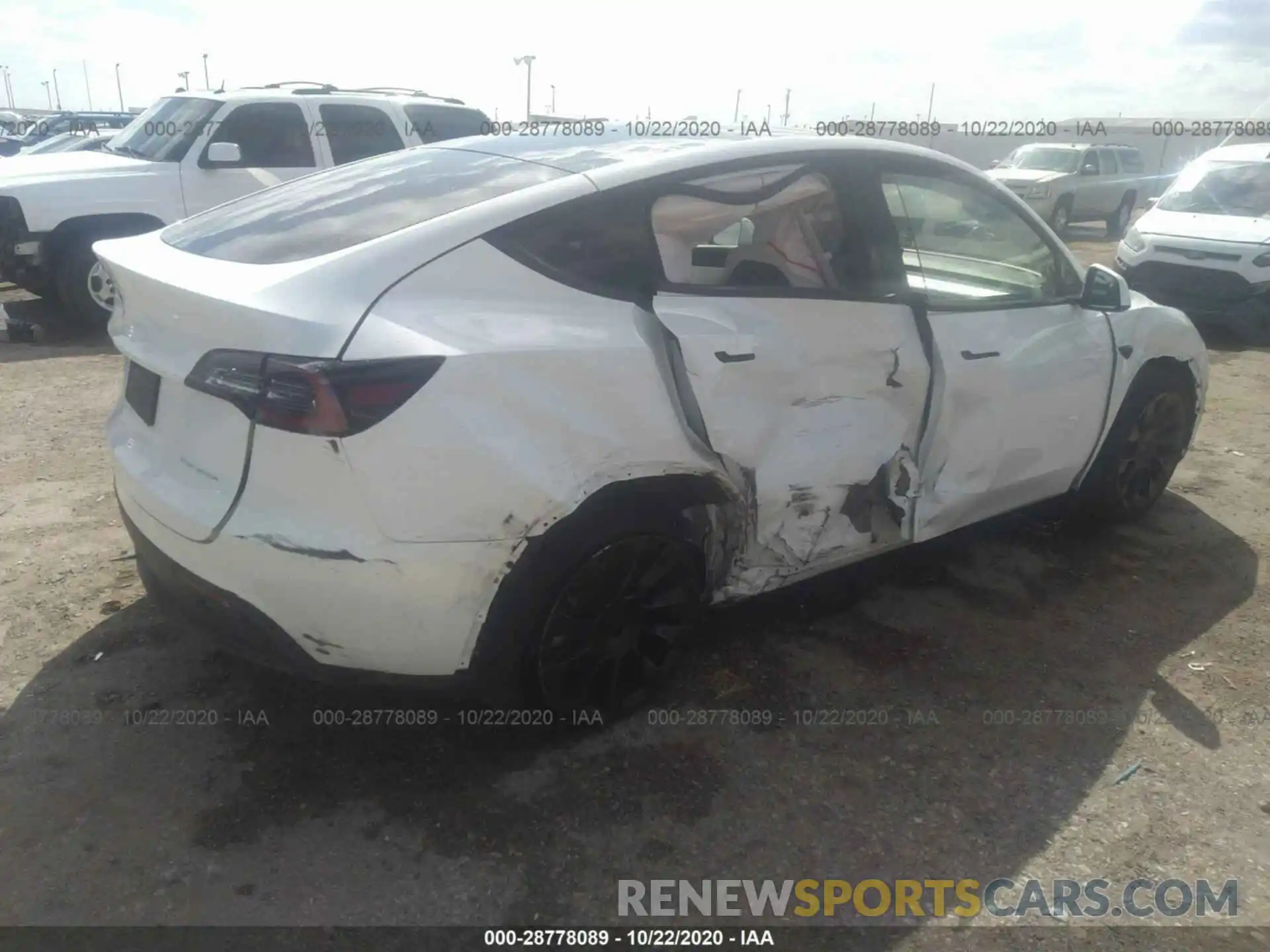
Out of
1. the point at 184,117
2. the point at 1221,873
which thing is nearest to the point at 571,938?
the point at 1221,873

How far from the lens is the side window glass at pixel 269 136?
8.27 metres

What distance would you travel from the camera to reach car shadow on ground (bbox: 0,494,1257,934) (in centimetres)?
234

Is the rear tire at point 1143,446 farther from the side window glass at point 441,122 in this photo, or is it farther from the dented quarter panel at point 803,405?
the side window glass at point 441,122

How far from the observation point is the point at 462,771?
8.98 ft

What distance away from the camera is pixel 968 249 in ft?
12.3

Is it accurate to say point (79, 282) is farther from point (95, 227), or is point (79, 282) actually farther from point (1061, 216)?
point (1061, 216)

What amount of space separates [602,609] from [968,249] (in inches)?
84.0

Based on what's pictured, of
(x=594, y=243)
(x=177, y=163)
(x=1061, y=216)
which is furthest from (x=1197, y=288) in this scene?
(x=177, y=163)

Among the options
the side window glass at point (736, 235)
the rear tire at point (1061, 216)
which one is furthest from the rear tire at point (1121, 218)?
the side window glass at point (736, 235)

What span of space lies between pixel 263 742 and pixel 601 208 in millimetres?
1810

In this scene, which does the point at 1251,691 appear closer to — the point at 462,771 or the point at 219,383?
the point at 462,771

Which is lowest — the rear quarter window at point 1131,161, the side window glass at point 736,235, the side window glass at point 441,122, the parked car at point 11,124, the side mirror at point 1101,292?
the parked car at point 11,124

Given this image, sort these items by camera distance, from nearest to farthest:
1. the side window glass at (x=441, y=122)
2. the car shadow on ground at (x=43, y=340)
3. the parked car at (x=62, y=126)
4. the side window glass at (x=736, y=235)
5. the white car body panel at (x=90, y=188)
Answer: the side window glass at (x=736, y=235)
the car shadow on ground at (x=43, y=340)
the white car body panel at (x=90, y=188)
the side window glass at (x=441, y=122)
the parked car at (x=62, y=126)

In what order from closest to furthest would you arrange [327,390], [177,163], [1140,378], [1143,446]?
1. [327,390]
2. [1140,378]
3. [1143,446]
4. [177,163]
